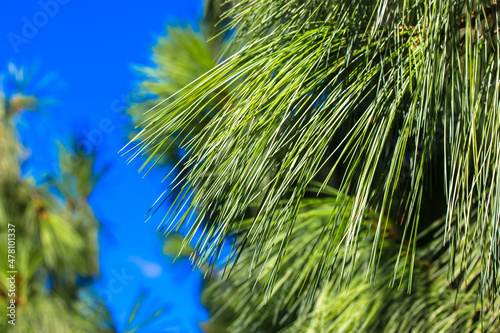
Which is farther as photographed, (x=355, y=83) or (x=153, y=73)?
(x=153, y=73)

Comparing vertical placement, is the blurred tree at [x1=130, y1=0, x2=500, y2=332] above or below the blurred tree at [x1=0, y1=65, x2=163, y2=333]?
below

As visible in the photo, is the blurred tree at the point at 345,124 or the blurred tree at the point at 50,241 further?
the blurred tree at the point at 50,241

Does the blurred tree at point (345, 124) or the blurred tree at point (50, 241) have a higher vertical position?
the blurred tree at point (50, 241)


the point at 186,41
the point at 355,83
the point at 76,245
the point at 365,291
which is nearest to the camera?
the point at 355,83

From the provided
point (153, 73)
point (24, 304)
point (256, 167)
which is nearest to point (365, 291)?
point (256, 167)

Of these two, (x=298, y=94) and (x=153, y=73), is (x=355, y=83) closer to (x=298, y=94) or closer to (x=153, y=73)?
(x=298, y=94)

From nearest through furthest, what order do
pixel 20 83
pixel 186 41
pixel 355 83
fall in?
pixel 355 83, pixel 186 41, pixel 20 83

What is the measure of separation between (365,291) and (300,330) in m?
0.12

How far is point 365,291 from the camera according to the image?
0.70 meters

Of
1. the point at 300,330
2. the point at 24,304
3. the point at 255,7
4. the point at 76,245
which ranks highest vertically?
the point at 76,245

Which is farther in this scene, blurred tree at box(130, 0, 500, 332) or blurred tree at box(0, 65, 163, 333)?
blurred tree at box(0, 65, 163, 333)

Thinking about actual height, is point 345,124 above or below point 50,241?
below

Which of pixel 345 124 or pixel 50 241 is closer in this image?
pixel 345 124

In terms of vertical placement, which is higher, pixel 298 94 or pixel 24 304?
pixel 24 304
